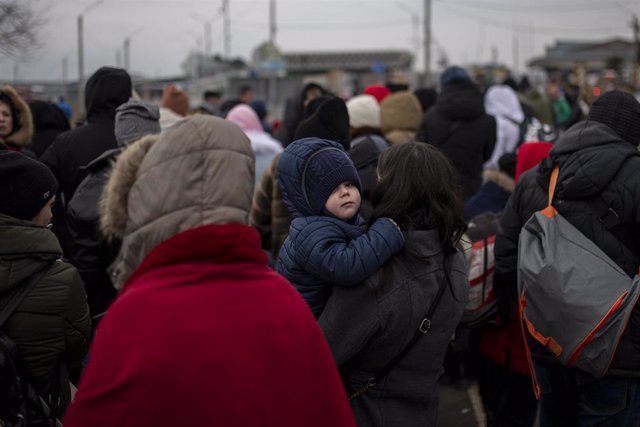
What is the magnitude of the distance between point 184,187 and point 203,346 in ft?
1.33

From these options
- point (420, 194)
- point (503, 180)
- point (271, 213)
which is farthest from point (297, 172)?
point (503, 180)

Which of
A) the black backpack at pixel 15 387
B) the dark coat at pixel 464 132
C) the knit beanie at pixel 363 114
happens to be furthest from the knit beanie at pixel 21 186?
the dark coat at pixel 464 132

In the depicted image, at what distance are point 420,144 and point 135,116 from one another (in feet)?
6.57

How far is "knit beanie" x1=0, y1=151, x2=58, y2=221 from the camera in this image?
2.95m

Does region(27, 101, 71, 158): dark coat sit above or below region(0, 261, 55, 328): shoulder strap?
above

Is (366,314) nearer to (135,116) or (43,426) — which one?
(43,426)

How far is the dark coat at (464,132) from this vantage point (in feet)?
22.8

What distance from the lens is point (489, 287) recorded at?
4.10m

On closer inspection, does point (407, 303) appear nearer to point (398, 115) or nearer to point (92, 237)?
point (92, 237)

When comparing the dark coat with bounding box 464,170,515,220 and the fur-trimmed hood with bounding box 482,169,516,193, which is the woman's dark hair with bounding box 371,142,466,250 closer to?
the dark coat with bounding box 464,170,515,220

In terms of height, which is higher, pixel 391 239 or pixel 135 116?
pixel 135 116

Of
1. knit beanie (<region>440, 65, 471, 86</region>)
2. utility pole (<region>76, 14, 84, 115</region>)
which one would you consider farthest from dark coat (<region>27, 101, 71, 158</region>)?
utility pole (<region>76, 14, 84, 115</region>)

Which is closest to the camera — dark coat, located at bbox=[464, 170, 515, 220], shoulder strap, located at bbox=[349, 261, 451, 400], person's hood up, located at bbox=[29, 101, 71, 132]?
shoulder strap, located at bbox=[349, 261, 451, 400]

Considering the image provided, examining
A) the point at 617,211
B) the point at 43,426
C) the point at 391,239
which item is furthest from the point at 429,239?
the point at 43,426
